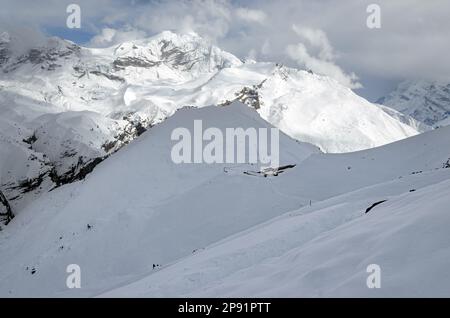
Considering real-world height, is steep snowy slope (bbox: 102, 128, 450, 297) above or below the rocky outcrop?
below

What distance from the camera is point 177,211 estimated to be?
78.1 feet

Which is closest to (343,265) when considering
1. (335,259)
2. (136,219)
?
(335,259)

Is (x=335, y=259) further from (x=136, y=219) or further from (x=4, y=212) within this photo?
(x=4, y=212)

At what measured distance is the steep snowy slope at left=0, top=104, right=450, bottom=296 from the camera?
1558cm

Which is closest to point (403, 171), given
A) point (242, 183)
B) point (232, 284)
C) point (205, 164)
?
point (242, 183)

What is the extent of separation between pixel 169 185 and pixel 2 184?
119 ft

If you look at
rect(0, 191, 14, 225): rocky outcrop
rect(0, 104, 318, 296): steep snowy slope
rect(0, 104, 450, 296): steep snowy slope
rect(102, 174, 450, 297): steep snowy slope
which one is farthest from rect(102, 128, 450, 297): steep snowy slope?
rect(0, 191, 14, 225): rocky outcrop

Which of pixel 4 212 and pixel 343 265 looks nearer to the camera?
pixel 343 265

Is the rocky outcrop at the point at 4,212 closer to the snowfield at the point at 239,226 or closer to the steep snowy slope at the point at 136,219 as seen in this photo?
the snowfield at the point at 239,226

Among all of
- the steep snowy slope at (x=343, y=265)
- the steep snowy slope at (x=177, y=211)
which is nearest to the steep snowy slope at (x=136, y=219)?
the steep snowy slope at (x=177, y=211)

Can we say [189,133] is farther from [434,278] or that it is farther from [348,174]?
[434,278]

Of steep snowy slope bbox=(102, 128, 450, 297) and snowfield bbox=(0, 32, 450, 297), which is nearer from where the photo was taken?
steep snowy slope bbox=(102, 128, 450, 297)

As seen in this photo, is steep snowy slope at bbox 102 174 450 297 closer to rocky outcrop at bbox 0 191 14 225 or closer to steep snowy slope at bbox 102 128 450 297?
steep snowy slope at bbox 102 128 450 297
